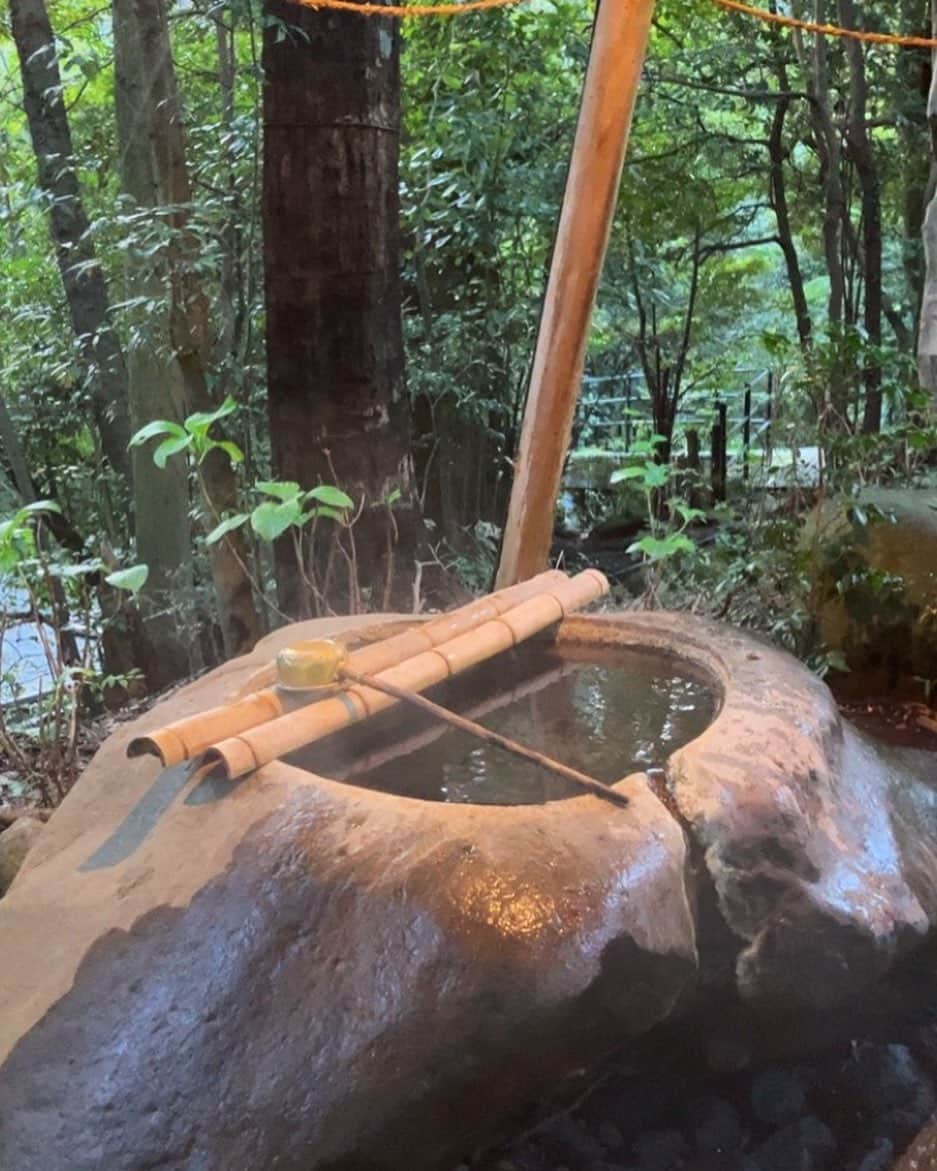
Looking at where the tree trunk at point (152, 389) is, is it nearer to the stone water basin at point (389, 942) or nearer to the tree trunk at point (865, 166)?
the stone water basin at point (389, 942)

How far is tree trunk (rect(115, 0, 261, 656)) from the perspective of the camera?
4.39m

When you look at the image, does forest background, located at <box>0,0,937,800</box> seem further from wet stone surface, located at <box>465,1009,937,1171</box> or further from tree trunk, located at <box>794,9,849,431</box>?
wet stone surface, located at <box>465,1009,937,1171</box>

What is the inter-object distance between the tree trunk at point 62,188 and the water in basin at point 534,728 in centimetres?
350

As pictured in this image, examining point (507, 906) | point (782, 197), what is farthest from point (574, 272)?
point (782, 197)

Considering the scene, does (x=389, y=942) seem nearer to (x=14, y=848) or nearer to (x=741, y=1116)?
(x=741, y=1116)

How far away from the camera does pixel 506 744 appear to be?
88.2 inches

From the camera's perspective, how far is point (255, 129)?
176 inches

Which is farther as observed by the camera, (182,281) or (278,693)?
(182,281)

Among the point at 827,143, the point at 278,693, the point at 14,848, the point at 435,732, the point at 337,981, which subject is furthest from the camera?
the point at 827,143

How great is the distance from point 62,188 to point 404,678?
4.27 metres

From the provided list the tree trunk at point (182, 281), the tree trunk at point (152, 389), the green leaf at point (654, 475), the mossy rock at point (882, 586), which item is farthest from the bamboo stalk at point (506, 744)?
the tree trunk at point (152, 389)

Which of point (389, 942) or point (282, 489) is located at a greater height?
point (282, 489)

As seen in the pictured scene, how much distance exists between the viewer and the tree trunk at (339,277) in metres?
3.84

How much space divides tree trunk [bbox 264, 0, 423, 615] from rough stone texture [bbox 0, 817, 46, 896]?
145 centimetres
